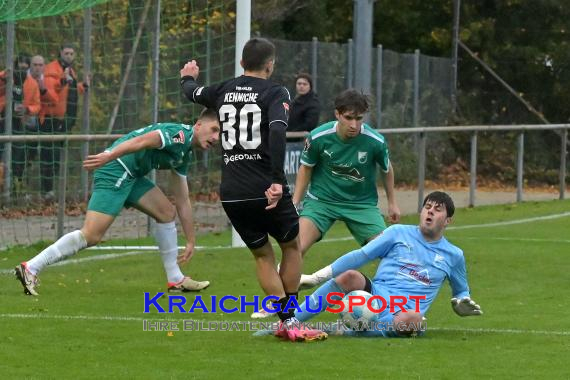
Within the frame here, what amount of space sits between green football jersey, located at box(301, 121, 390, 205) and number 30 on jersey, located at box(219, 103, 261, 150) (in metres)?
2.23

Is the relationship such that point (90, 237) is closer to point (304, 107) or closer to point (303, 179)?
point (303, 179)

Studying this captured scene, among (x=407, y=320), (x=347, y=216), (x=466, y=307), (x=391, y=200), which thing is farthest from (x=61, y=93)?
(x=466, y=307)

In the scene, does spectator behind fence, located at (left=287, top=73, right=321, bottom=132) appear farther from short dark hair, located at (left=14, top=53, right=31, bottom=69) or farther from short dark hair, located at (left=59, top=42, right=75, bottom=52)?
short dark hair, located at (left=14, top=53, right=31, bottom=69)

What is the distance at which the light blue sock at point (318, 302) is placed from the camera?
936cm

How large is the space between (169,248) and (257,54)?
312cm

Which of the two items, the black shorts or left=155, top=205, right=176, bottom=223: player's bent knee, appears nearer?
the black shorts

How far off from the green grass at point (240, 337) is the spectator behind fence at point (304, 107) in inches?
172

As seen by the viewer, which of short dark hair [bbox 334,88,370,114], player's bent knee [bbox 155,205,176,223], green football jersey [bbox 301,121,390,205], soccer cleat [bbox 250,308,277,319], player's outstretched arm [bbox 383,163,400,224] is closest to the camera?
soccer cleat [bbox 250,308,277,319]

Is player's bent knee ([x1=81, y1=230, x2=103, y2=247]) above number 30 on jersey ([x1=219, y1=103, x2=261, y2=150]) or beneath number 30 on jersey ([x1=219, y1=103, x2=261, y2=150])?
beneath

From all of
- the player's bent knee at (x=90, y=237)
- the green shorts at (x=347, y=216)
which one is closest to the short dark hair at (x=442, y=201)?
the green shorts at (x=347, y=216)

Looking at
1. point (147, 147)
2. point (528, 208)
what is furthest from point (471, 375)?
point (528, 208)

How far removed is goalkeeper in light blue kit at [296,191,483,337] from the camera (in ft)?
30.7

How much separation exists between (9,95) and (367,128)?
22.0 feet

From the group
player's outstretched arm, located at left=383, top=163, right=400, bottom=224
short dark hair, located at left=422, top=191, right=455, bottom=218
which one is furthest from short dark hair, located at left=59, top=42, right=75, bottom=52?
short dark hair, located at left=422, top=191, right=455, bottom=218
